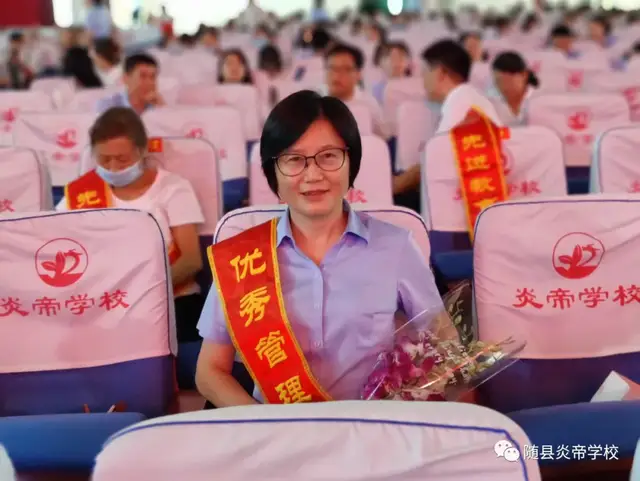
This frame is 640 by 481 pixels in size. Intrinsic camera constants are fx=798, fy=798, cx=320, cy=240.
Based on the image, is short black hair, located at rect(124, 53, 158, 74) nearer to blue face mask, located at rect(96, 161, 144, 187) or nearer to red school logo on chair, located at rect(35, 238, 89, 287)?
blue face mask, located at rect(96, 161, 144, 187)

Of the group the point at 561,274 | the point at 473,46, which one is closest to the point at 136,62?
the point at 561,274

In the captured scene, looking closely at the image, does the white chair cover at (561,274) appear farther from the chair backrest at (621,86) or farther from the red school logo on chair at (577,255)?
the chair backrest at (621,86)

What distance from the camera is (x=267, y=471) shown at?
888 millimetres

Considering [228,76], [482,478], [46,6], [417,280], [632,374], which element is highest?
[46,6]

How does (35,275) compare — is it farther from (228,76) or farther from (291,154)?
(228,76)

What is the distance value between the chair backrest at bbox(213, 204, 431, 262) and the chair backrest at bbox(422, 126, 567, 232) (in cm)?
101

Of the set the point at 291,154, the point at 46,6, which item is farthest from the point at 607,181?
the point at 46,6

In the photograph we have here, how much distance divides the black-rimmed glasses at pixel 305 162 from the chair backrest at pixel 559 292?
1.39ft

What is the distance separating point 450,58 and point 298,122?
229 centimetres

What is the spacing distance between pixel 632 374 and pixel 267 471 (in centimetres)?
124

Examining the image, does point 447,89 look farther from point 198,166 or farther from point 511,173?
point 198,166

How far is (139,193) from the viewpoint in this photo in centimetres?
254

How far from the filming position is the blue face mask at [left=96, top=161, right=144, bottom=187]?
98.4 inches

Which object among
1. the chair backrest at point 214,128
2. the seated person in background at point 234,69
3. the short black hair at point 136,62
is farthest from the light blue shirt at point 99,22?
the chair backrest at point 214,128
